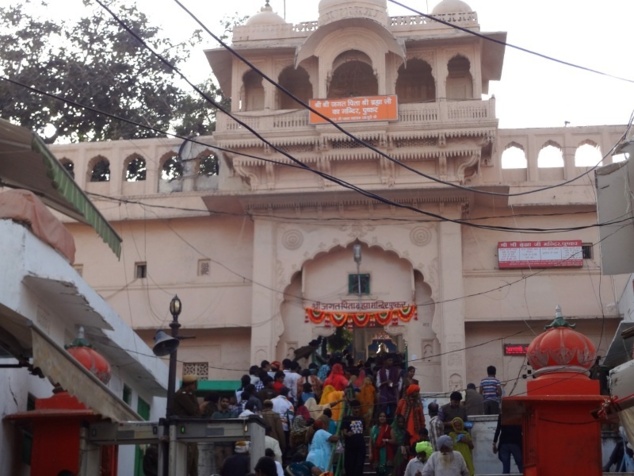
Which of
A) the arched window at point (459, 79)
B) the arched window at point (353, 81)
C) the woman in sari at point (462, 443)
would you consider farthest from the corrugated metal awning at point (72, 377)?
the arched window at point (459, 79)

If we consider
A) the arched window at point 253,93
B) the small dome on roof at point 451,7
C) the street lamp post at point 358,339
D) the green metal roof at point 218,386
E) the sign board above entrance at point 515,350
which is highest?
the small dome on roof at point 451,7

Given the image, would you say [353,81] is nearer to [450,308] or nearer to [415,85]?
[415,85]

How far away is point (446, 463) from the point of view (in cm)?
1016

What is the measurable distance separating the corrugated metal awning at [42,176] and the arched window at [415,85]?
15.0 m

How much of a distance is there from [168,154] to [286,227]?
364 centimetres

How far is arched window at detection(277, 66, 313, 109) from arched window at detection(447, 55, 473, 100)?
304cm

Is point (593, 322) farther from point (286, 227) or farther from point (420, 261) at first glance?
point (286, 227)

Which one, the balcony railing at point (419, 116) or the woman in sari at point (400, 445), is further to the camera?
the balcony railing at point (419, 116)

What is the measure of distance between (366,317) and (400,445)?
7661mm

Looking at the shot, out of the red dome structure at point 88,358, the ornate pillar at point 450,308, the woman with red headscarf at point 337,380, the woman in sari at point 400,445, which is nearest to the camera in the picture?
the red dome structure at point 88,358

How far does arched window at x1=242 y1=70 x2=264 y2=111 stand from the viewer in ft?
77.0

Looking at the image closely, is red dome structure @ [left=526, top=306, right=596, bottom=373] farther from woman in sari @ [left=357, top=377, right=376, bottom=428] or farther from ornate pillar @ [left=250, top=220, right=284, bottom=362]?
ornate pillar @ [left=250, top=220, right=284, bottom=362]

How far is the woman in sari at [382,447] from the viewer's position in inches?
547

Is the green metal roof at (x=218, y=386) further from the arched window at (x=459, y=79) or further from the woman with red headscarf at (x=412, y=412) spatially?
the arched window at (x=459, y=79)
